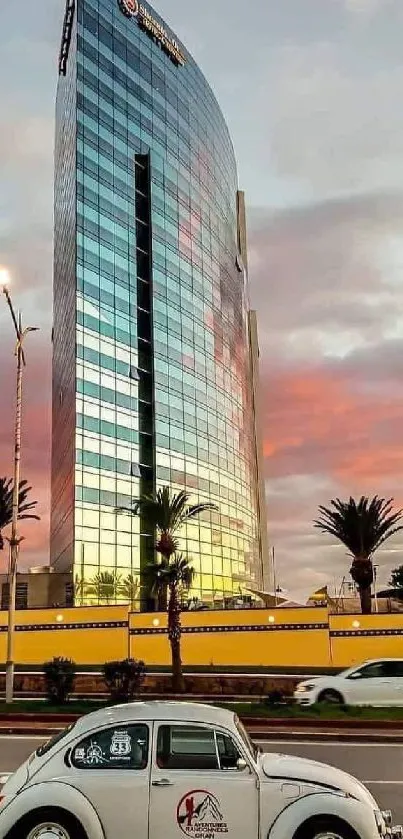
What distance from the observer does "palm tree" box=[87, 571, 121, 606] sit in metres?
57.1

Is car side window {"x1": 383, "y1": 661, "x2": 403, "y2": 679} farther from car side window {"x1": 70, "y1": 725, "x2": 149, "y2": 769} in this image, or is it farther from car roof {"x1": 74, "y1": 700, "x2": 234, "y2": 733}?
car side window {"x1": 70, "y1": 725, "x2": 149, "y2": 769}

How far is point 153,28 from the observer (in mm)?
83500

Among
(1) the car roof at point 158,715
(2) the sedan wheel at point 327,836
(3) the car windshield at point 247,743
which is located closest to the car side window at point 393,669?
(3) the car windshield at point 247,743

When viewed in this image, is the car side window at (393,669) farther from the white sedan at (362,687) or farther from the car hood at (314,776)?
the car hood at (314,776)

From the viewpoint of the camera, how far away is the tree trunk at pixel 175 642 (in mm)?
24312

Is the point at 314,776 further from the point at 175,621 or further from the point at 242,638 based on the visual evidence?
the point at 242,638

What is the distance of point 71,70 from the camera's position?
7325 cm

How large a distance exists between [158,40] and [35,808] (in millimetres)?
92979

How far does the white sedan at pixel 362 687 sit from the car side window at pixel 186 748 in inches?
541

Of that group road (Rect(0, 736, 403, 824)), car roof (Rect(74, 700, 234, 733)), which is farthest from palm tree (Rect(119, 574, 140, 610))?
car roof (Rect(74, 700, 234, 733))

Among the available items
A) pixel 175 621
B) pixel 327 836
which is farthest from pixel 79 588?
pixel 327 836

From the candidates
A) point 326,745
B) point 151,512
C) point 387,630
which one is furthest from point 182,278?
point 326,745

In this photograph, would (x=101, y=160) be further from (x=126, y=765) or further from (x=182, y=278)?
Result: (x=126, y=765)

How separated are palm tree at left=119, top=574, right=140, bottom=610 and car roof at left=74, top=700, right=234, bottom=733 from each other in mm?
54169
